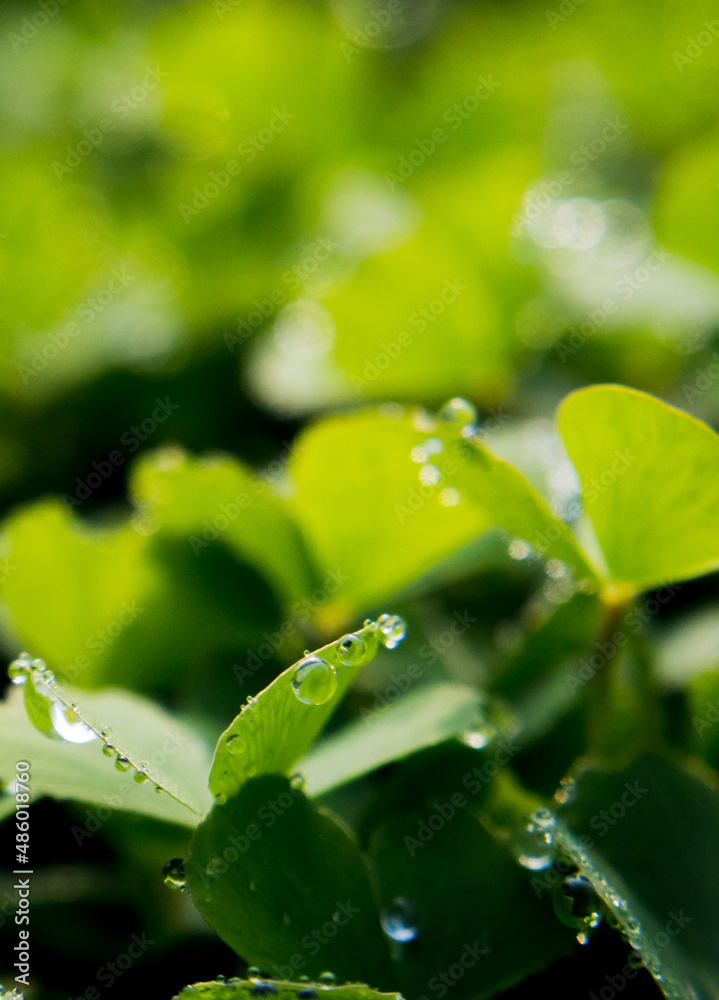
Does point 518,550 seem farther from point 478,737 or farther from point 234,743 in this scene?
point 234,743

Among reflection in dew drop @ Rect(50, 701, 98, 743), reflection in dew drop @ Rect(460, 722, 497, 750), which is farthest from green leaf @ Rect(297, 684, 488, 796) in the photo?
reflection in dew drop @ Rect(50, 701, 98, 743)

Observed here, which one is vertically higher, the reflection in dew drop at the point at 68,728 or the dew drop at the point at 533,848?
the reflection in dew drop at the point at 68,728

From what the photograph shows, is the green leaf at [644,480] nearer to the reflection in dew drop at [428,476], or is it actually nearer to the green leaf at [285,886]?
the reflection in dew drop at [428,476]

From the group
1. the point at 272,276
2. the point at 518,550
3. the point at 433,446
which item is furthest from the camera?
the point at 272,276

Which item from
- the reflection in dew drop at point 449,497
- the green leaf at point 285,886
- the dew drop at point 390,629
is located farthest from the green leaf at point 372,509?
the green leaf at point 285,886

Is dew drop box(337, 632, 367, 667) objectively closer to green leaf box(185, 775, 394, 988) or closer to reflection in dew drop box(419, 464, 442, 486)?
green leaf box(185, 775, 394, 988)

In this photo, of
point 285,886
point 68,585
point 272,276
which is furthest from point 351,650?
point 272,276
